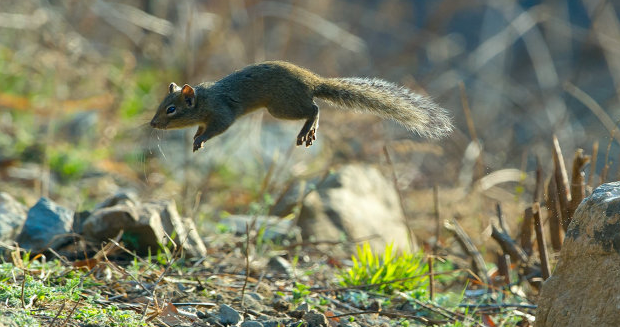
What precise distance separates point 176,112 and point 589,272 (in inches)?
78.0

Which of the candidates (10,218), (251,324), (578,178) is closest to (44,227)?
(10,218)

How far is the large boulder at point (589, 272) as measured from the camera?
284 centimetres

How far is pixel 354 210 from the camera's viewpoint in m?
6.18

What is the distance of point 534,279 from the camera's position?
171 inches

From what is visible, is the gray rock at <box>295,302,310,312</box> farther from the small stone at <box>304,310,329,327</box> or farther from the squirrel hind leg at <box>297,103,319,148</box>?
the squirrel hind leg at <box>297,103,319,148</box>

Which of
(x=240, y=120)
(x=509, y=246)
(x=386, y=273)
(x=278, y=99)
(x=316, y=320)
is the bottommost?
(x=316, y=320)

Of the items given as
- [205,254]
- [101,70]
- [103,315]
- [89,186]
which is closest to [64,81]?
[101,70]

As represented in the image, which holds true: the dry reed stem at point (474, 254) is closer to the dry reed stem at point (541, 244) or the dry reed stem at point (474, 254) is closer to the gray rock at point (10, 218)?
the dry reed stem at point (541, 244)

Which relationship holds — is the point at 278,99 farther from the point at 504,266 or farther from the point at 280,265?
the point at 504,266

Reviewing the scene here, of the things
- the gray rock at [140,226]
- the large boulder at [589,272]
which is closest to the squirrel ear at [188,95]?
the gray rock at [140,226]

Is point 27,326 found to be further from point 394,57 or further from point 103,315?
point 394,57

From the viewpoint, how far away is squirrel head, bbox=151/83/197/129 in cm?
354

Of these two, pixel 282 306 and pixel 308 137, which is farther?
pixel 282 306

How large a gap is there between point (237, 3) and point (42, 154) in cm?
341
